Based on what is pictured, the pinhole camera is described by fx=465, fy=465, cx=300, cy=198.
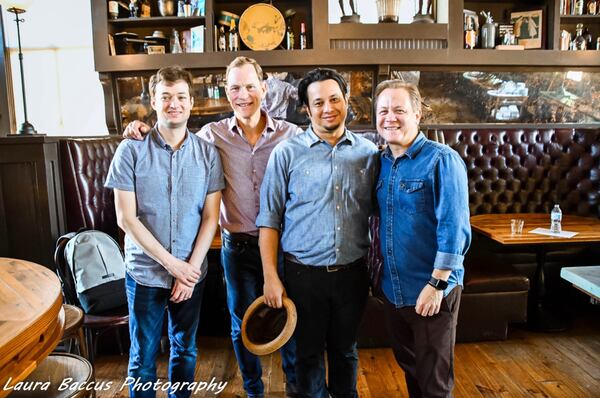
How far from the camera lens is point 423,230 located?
1588 millimetres

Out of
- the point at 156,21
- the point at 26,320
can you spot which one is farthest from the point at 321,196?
the point at 156,21

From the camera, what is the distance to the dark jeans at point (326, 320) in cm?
172

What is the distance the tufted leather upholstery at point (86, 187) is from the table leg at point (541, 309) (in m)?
2.98

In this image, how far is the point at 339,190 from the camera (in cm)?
169

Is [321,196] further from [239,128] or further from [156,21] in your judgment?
[156,21]

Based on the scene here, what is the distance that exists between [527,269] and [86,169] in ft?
11.4

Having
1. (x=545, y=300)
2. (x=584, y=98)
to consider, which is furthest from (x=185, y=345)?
(x=584, y=98)

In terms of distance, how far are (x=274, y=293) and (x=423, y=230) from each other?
59 centimetres

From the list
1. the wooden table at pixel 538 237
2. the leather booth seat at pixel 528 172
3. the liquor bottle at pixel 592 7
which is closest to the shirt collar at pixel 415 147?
the wooden table at pixel 538 237

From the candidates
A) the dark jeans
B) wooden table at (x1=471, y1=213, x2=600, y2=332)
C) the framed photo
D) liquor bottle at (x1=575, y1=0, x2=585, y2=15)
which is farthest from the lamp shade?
liquor bottle at (x1=575, y1=0, x2=585, y2=15)

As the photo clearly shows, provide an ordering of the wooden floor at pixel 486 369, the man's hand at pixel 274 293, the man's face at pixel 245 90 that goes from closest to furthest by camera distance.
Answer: the man's hand at pixel 274 293 → the man's face at pixel 245 90 → the wooden floor at pixel 486 369

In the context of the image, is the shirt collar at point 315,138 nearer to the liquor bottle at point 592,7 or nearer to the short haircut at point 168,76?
the short haircut at point 168,76

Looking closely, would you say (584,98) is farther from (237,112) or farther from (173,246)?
(173,246)

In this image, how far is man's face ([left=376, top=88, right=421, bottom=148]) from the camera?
159 cm
